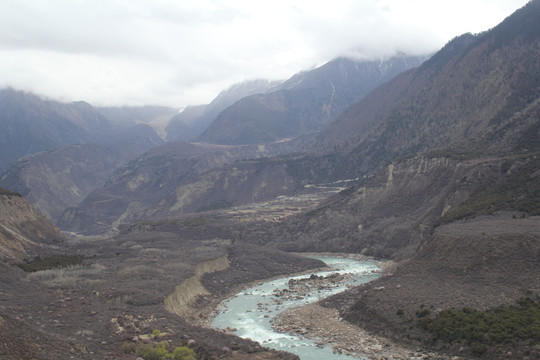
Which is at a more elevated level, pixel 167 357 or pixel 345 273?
pixel 167 357

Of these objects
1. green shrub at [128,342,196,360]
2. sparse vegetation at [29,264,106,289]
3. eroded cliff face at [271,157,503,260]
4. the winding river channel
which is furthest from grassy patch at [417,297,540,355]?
eroded cliff face at [271,157,503,260]

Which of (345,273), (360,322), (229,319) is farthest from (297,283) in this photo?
(360,322)

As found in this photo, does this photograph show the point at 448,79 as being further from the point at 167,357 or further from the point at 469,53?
the point at 167,357

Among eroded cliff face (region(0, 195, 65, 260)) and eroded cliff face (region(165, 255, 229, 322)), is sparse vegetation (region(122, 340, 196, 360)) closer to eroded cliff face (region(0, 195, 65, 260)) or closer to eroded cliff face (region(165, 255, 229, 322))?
eroded cliff face (region(165, 255, 229, 322))

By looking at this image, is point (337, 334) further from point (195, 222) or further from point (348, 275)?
point (195, 222)

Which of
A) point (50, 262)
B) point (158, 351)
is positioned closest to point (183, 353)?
point (158, 351)

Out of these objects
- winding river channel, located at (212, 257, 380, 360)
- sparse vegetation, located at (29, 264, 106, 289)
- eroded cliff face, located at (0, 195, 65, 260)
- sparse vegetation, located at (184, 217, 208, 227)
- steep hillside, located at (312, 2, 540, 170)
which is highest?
steep hillside, located at (312, 2, 540, 170)
